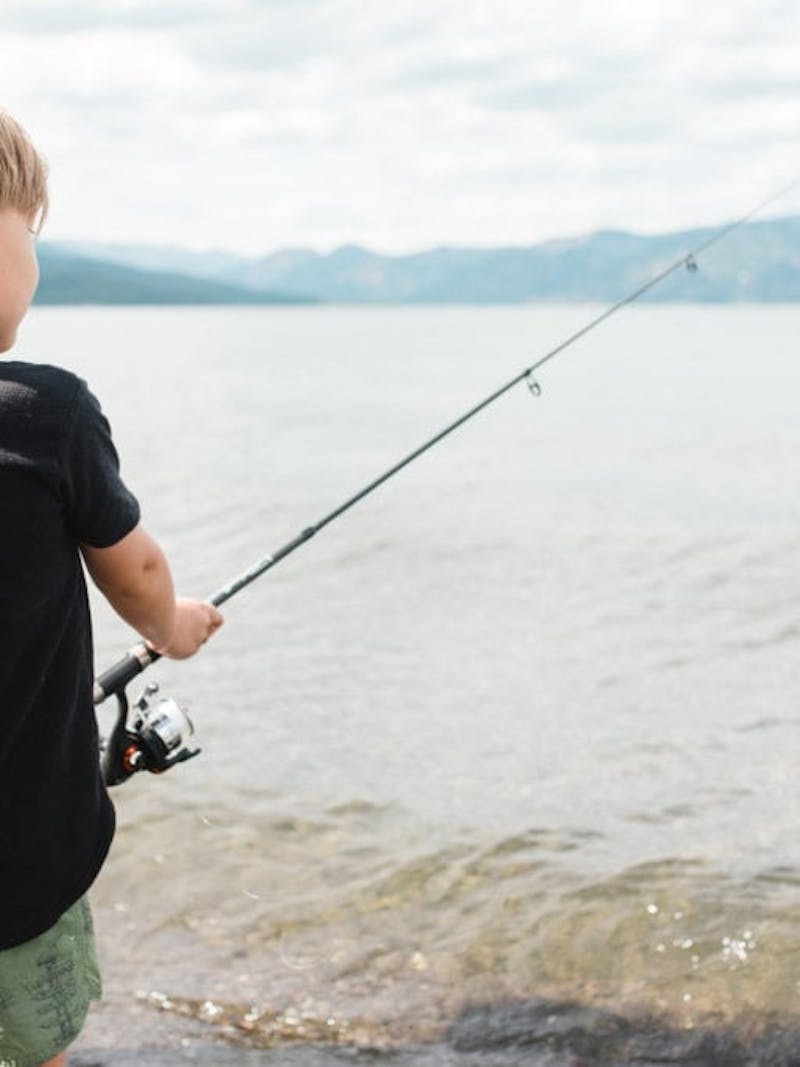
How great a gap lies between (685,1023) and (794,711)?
16.0 feet

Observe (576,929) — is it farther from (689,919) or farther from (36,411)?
(36,411)

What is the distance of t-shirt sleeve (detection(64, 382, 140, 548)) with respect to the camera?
219 cm

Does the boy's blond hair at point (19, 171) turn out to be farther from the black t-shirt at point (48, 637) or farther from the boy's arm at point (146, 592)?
the boy's arm at point (146, 592)

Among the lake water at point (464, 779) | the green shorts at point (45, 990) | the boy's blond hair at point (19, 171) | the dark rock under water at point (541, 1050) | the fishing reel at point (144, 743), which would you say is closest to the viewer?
the boy's blond hair at point (19, 171)

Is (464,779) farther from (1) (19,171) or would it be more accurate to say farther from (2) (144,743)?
(1) (19,171)

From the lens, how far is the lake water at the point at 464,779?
5539mm

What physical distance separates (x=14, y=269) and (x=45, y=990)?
132cm

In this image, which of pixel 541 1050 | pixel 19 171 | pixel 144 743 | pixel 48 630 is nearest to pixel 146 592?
pixel 48 630

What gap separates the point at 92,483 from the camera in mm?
2221

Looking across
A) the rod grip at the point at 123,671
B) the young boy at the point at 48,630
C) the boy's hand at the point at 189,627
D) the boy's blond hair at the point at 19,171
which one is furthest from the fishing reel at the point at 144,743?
the boy's blond hair at the point at 19,171

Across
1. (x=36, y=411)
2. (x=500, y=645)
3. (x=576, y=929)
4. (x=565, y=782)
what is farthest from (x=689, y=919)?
(x=500, y=645)

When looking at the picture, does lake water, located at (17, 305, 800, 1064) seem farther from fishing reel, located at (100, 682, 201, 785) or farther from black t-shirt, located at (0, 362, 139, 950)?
black t-shirt, located at (0, 362, 139, 950)

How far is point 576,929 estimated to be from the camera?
6016 mm

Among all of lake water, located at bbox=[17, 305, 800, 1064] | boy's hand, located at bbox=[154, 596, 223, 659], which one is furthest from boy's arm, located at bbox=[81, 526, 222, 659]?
lake water, located at bbox=[17, 305, 800, 1064]
